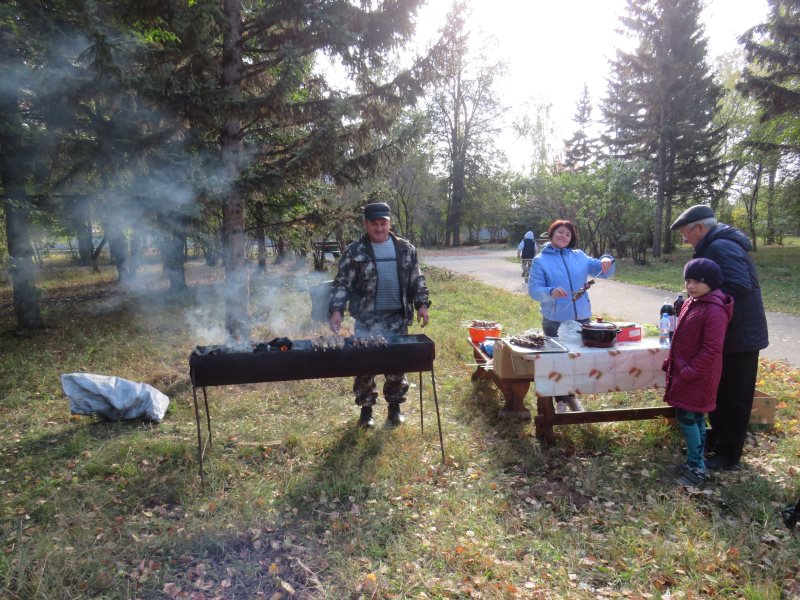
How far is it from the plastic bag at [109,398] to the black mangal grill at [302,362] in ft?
5.97

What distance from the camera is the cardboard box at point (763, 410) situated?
4.27 m

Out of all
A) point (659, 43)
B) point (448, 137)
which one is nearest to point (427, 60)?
point (659, 43)

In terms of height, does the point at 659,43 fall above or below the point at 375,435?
above

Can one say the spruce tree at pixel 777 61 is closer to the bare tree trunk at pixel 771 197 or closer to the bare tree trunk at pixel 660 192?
the bare tree trunk at pixel 660 192

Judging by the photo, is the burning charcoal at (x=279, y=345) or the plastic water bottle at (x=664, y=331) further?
the plastic water bottle at (x=664, y=331)

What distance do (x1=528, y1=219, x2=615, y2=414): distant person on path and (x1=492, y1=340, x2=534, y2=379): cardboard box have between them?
23.8 inches

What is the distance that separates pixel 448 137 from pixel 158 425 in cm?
3814

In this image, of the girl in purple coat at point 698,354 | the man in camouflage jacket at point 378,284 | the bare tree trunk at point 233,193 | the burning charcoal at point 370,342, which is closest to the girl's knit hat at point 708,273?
the girl in purple coat at point 698,354

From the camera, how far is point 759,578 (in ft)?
8.39

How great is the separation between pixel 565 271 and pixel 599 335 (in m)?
0.72

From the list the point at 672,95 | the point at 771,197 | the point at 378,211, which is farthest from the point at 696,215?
the point at 771,197

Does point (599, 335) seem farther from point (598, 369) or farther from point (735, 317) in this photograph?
point (735, 317)

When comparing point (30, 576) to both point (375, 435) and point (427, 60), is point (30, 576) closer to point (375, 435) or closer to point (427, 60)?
point (375, 435)

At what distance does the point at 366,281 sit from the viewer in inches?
169
